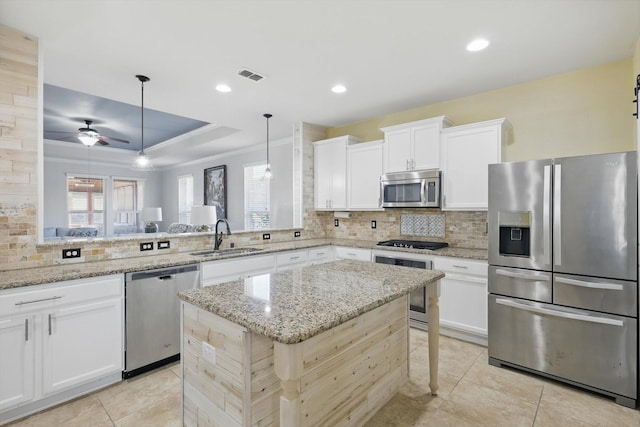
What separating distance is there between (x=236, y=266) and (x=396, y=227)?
7.32 feet

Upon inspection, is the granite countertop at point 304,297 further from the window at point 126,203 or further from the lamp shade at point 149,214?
the window at point 126,203

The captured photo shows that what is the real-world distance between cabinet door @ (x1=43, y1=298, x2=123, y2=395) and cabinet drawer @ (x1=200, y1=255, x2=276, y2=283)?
76cm

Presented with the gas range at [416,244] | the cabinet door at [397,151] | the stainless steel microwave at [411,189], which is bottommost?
the gas range at [416,244]

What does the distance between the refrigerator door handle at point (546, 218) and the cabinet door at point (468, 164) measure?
2.36ft

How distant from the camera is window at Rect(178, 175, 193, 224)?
862 centimetres

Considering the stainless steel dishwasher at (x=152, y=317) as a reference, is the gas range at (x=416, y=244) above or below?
above

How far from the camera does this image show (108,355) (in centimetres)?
237

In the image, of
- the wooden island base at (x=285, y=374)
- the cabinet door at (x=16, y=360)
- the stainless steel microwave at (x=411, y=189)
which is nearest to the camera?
the wooden island base at (x=285, y=374)

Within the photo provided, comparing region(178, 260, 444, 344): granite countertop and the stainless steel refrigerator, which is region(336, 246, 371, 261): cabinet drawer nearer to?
the stainless steel refrigerator

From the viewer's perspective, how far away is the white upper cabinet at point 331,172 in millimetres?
4484

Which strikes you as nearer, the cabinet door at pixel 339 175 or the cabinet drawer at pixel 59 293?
the cabinet drawer at pixel 59 293

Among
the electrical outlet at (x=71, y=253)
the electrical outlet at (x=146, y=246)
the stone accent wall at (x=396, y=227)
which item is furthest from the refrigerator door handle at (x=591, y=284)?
the electrical outlet at (x=71, y=253)

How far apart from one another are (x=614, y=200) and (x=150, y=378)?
3.77m

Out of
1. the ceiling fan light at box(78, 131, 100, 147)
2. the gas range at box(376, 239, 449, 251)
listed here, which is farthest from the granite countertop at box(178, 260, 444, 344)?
the ceiling fan light at box(78, 131, 100, 147)
